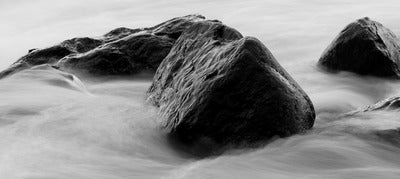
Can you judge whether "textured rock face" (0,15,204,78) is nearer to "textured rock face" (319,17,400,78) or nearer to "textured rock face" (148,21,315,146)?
"textured rock face" (319,17,400,78)

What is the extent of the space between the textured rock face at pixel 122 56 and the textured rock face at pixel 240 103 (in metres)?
2.54

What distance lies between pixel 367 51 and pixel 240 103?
8.59 ft

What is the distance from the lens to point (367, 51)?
22.7 ft

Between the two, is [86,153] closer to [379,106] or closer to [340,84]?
[379,106]

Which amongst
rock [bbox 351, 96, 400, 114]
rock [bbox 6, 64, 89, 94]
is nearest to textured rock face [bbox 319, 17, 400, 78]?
rock [bbox 351, 96, 400, 114]

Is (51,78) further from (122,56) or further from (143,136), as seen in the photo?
(143,136)

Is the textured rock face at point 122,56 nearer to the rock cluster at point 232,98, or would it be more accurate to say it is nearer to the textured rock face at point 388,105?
the rock cluster at point 232,98

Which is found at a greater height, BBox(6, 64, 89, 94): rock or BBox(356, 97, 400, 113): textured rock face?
BBox(6, 64, 89, 94): rock

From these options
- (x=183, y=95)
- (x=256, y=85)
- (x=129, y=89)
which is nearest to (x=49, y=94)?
(x=129, y=89)

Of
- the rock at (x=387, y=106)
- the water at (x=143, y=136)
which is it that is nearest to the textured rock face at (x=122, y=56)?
the water at (x=143, y=136)

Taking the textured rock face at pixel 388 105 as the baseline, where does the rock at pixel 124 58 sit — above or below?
above

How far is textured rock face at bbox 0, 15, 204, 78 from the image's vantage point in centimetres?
755

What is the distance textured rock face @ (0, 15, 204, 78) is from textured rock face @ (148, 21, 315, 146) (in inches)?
99.9

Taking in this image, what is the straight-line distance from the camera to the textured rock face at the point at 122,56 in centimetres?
755
